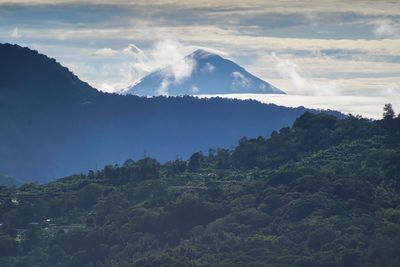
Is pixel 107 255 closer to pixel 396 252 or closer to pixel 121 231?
pixel 121 231

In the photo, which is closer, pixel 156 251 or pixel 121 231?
pixel 156 251

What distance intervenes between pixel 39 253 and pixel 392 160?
74238 millimetres

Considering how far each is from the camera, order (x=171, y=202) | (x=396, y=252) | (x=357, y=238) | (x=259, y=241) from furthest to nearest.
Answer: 1. (x=171, y=202)
2. (x=259, y=241)
3. (x=357, y=238)
4. (x=396, y=252)

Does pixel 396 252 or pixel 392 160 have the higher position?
pixel 392 160

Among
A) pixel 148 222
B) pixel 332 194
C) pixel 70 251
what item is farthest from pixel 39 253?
pixel 332 194

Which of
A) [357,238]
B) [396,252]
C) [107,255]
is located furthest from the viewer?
[107,255]

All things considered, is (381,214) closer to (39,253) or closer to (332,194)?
(332,194)

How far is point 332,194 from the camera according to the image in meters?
183

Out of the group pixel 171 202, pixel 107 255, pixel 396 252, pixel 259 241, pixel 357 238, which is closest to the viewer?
pixel 396 252

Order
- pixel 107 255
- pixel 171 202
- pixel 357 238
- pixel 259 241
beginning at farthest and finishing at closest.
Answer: pixel 171 202 < pixel 107 255 < pixel 259 241 < pixel 357 238

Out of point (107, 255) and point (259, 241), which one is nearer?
point (259, 241)

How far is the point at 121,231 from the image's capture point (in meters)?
190

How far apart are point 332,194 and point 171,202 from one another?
118ft

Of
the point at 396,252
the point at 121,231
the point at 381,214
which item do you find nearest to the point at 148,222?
the point at 121,231
